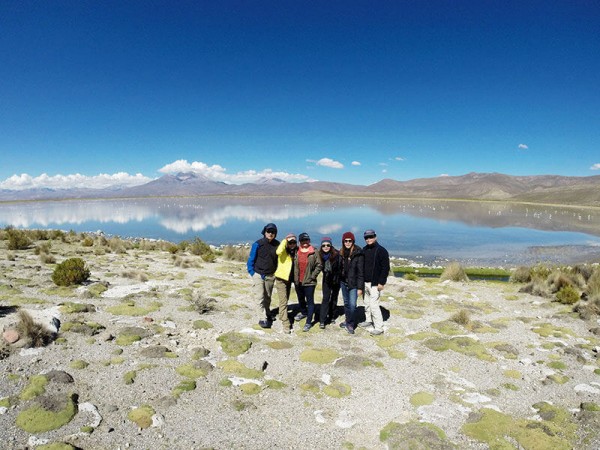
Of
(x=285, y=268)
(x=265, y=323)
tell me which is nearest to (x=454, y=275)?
(x=285, y=268)

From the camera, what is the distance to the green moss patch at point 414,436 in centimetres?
394

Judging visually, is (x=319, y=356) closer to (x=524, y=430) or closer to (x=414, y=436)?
(x=414, y=436)

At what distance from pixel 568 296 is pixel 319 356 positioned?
25.2ft

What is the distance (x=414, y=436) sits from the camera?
4086mm

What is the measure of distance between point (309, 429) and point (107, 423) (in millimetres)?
2326

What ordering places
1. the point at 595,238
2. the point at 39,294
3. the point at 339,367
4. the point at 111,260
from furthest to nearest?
the point at 595,238 → the point at 111,260 → the point at 39,294 → the point at 339,367

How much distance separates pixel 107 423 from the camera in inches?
162

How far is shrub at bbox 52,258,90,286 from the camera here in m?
9.43

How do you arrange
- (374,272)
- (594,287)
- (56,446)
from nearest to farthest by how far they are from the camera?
(56,446) < (374,272) < (594,287)

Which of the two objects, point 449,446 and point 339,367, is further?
point 339,367

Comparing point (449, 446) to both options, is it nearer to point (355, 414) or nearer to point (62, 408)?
point (355, 414)

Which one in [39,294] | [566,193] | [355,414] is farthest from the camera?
[566,193]

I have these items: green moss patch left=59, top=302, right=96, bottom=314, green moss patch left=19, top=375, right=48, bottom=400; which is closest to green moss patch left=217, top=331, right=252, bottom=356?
green moss patch left=19, top=375, right=48, bottom=400

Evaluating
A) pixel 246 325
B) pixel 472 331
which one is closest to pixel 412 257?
pixel 472 331
